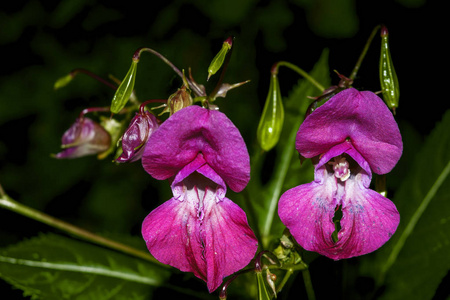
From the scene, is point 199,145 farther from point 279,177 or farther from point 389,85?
point 279,177

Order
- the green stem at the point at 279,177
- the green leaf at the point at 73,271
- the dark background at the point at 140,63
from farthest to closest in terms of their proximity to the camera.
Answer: the dark background at the point at 140,63 < the green stem at the point at 279,177 < the green leaf at the point at 73,271

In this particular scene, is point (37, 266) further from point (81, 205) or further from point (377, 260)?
point (377, 260)

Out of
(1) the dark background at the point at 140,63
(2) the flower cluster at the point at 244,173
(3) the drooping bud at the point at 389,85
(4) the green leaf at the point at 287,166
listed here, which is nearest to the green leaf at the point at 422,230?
(1) the dark background at the point at 140,63

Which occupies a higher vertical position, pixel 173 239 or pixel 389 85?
pixel 389 85

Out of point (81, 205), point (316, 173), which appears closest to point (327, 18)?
point (316, 173)

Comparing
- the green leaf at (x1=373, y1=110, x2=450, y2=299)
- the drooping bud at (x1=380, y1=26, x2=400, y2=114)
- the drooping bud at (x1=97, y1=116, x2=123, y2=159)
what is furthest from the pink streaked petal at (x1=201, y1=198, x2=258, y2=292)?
the green leaf at (x1=373, y1=110, x2=450, y2=299)

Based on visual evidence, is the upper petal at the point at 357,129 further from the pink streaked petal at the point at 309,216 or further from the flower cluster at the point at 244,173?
the pink streaked petal at the point at 309,216

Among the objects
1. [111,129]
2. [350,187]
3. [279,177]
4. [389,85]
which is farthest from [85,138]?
[389,85]
